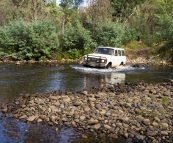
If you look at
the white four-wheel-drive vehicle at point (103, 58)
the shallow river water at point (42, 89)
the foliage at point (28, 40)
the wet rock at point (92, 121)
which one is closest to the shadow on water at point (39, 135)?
the shallow river water at point (42, 89)

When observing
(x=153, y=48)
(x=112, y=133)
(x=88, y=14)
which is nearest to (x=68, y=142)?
(x=112, y=133)

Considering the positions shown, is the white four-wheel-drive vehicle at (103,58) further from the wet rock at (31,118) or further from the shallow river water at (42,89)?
the wet rock at (31,118)

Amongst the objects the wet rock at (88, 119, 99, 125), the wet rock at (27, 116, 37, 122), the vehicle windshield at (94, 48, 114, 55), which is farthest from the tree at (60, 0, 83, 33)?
the wet rock at (88, 119, 99, 125)

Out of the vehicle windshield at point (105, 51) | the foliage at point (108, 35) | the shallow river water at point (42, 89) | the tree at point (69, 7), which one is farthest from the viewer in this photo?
the tree at point (69, 7)

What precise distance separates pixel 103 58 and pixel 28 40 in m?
10.7

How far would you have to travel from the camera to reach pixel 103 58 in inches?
719

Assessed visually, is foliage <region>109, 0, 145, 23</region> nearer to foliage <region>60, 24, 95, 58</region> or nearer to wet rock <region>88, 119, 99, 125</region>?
foliage <region>60, 24, 95, 58</region>

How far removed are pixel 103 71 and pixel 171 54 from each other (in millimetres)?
12480

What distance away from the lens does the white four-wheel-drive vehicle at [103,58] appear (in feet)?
60.0

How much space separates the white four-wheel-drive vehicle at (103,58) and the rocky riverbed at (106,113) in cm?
797

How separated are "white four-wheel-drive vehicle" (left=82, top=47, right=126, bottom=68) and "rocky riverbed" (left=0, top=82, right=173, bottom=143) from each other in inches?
314

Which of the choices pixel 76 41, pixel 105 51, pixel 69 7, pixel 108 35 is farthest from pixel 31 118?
pixel 69 7

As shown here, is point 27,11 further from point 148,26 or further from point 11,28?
point 148,26

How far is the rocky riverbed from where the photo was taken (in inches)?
279
